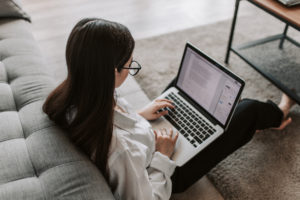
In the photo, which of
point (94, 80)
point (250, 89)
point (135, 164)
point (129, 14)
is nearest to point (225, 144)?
point (135, 164)

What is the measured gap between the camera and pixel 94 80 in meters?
0.70

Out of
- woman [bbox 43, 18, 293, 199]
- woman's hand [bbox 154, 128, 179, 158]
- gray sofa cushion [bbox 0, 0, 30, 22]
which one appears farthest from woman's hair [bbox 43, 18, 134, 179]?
gray sofa cushion [bbox 0, 0, 30, 22]

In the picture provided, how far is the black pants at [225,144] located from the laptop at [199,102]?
0.03 m

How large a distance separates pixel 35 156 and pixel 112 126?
28 centimetres

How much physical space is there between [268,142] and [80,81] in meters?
1.16

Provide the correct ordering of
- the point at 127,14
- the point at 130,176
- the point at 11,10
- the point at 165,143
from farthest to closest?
the point at 127,14 → the point at 11,10 → the point at 165,143 → the point at 130,176

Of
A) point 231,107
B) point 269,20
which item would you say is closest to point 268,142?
point 231,107

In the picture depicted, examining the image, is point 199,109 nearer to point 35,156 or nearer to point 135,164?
point 135,164

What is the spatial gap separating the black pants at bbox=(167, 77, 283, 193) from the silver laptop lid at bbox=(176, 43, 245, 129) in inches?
2.7

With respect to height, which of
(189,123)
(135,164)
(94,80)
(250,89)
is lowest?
(250,89)

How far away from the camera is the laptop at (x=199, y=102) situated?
1.07m

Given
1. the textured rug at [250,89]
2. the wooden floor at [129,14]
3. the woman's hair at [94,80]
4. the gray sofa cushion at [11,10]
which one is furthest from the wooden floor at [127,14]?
the woman's hair at [94,80]

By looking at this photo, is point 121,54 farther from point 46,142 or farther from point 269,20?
point 269,20

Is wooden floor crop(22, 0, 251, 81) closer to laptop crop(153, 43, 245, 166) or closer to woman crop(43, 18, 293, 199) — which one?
laptop crop(153, 43, 245, 166)
